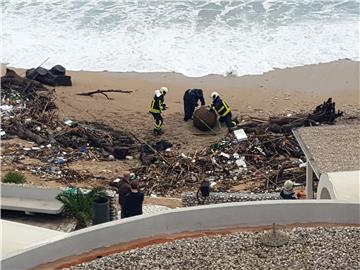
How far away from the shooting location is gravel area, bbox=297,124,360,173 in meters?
11.5

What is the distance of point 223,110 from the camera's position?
A: 17.8m

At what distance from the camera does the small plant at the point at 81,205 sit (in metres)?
11.0

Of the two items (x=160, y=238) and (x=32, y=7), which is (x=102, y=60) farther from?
(x=160, y=238)

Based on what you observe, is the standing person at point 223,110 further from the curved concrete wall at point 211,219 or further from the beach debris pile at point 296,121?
the curved concrete wall at point 211,219

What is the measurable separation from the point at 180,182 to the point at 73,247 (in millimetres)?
7016

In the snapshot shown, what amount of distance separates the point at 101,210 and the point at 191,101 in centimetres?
788

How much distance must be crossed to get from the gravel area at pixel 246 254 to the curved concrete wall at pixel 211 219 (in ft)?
0.93

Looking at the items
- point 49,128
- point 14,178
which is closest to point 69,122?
point 49,128

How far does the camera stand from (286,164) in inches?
614

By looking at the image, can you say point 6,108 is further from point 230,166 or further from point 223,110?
point 230,166

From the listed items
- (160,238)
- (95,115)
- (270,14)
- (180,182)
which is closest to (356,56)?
(270,14)

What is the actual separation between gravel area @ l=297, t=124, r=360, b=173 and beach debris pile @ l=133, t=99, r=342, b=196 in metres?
1.89

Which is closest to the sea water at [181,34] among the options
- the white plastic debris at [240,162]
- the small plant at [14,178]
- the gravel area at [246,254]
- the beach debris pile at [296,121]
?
the beach debris pile at [296,121]

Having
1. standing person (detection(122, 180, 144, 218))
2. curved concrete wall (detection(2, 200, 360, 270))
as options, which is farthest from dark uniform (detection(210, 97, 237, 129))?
curved concrete wall (detection(2, 200, 360, 270))
